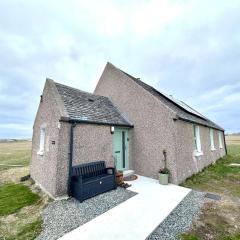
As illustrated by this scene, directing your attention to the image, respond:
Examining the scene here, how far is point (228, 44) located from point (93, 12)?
10.5 metres

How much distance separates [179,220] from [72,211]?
3.54 meters

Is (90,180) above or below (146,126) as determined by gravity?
below

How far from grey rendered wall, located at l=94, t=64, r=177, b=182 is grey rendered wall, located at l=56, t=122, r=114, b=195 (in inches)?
82.9

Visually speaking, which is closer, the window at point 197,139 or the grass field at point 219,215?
the grass field at point 219,215

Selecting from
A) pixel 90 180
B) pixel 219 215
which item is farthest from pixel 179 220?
pixel 90 180

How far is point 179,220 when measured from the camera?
4.71m

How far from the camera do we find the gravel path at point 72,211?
420 cm

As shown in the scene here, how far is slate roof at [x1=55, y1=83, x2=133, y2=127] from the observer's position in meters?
8.04

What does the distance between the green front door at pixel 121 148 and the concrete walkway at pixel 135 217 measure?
2720mm

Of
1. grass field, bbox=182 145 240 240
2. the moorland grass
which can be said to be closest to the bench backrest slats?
the moorland grass

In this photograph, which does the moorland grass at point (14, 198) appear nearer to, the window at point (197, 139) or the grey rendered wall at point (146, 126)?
the grey rendered wall at point (146, 126)

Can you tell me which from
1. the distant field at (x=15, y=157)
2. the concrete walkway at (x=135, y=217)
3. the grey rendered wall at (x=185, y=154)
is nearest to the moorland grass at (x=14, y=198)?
the concrete walkway at (x=135, y=217)

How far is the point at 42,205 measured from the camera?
6.16 m

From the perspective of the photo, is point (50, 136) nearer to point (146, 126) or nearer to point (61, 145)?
point (61, 145)
